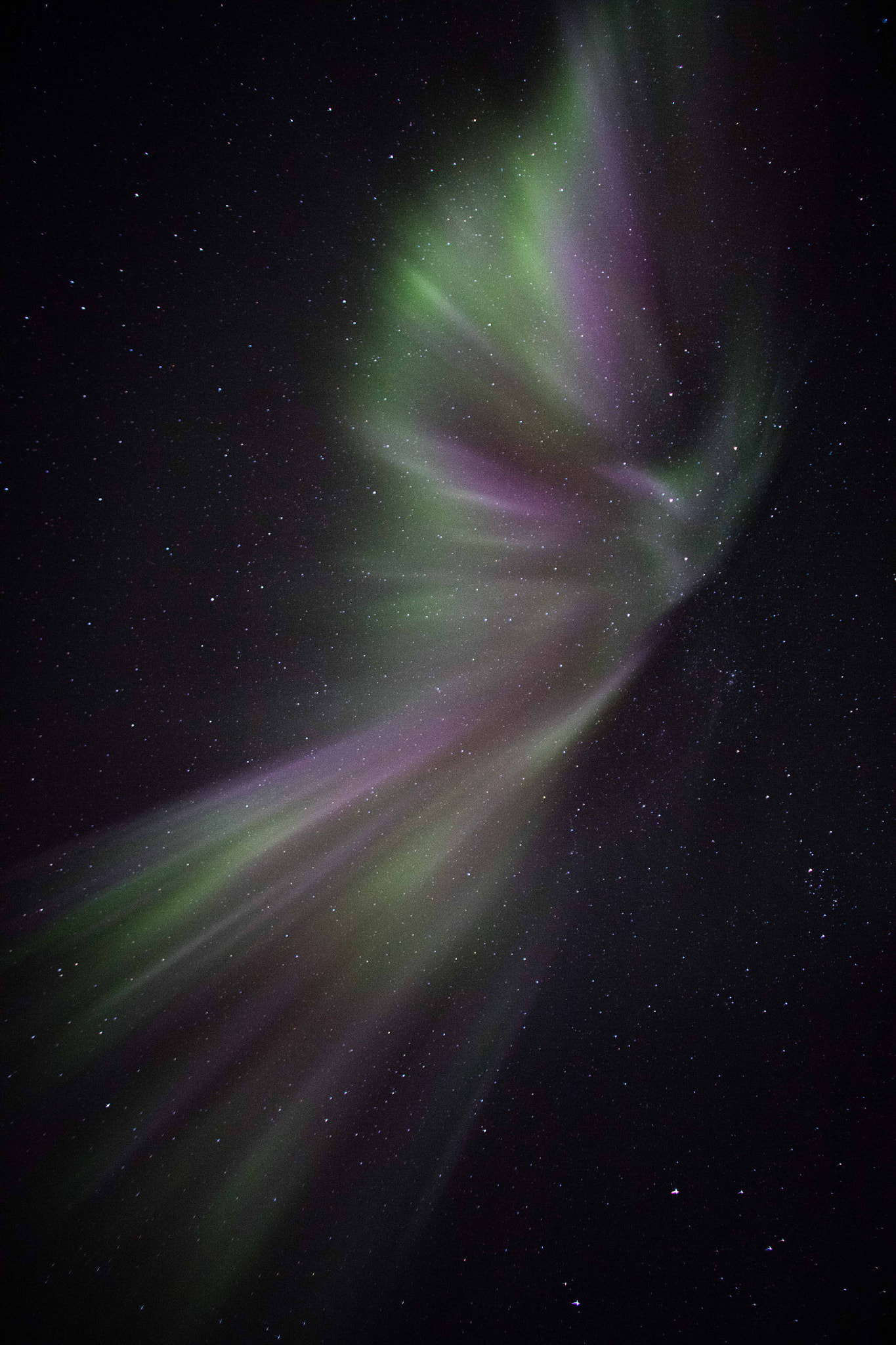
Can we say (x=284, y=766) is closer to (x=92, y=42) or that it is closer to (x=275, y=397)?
(x=275, y=397)

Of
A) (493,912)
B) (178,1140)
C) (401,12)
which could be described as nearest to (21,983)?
(178,1140)

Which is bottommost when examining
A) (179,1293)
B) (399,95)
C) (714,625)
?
(179,1293)

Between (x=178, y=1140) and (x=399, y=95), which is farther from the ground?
(x=399, y=95)

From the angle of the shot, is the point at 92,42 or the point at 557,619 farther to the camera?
the point at 557,619

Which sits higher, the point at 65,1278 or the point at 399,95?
the point at 399,95

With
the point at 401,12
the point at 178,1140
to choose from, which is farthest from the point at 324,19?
the point at 178,1140

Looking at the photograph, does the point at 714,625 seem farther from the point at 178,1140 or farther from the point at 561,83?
the point at 178,1140
